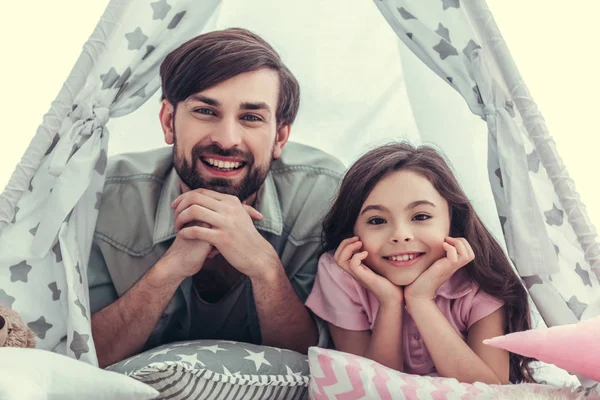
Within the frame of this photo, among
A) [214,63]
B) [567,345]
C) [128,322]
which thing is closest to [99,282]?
[128,322]

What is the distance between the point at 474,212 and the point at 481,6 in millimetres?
449

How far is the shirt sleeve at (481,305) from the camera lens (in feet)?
5.32

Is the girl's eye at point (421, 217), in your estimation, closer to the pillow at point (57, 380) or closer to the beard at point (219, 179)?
the beard at point (219, 179)

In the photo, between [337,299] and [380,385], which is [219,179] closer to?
[337,299]

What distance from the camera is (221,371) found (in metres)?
1.46

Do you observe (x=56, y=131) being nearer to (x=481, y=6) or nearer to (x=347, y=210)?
(x=347, y=210)

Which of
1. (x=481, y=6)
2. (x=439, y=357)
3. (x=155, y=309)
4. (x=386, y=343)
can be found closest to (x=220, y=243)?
(x=155, y=309)

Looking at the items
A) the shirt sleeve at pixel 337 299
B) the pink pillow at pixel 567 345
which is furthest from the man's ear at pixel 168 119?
the pink pillow at pixel 567 345

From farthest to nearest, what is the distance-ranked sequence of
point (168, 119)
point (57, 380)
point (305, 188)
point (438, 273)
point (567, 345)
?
1. point (305, 188)
2. point (168, 119)
3. point (438, 273)
4. point (567, 345)
5. point (57, 380)

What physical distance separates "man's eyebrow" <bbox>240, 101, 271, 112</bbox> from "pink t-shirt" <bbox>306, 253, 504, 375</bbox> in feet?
1.28

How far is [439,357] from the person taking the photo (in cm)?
155

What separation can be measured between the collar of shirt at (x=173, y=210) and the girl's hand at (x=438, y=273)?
0.41 m

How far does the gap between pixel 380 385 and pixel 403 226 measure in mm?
348

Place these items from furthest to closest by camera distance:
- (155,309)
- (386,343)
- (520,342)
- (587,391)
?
(155,309) → (386,343) → (587,391) → (520,342)
